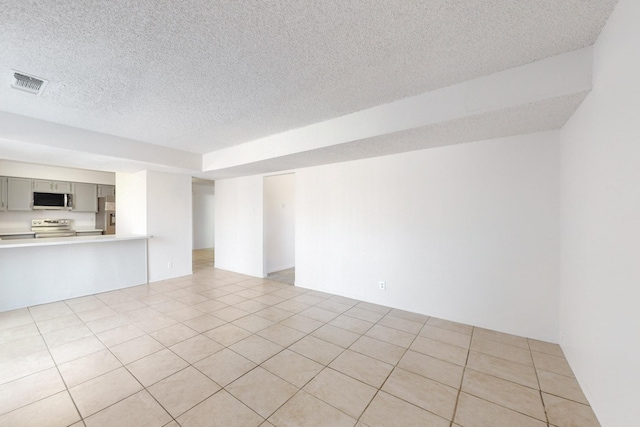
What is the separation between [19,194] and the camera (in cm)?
571

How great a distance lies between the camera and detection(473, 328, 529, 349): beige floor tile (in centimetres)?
267

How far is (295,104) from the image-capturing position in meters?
2.74

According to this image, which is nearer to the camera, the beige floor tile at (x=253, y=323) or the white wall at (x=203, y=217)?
the beige floor tile at (x=253, y=323)

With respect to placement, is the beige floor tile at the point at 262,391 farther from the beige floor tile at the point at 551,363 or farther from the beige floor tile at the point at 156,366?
the beige floor tile at the point at 551,363

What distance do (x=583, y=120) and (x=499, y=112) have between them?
0.59 metres

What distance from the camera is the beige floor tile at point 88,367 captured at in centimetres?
208

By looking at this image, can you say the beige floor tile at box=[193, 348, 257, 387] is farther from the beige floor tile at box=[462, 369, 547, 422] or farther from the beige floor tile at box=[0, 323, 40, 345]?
the beige floor tile at box=[0, 323, 40, 345]

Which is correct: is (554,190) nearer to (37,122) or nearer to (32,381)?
(32,381)

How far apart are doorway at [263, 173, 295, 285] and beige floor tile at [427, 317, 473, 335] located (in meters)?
2.99

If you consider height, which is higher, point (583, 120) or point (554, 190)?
point (583, 120)

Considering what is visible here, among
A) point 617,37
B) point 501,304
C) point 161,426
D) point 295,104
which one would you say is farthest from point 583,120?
point 161,426

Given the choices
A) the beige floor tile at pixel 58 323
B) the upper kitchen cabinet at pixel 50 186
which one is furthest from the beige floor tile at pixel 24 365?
the upper kitchen cabinet at pixel 50 186

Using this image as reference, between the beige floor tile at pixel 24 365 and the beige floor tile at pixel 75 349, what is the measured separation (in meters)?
0.05

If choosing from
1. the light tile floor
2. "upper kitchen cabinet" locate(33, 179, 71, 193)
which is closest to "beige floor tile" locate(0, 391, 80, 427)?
the light tile floor
